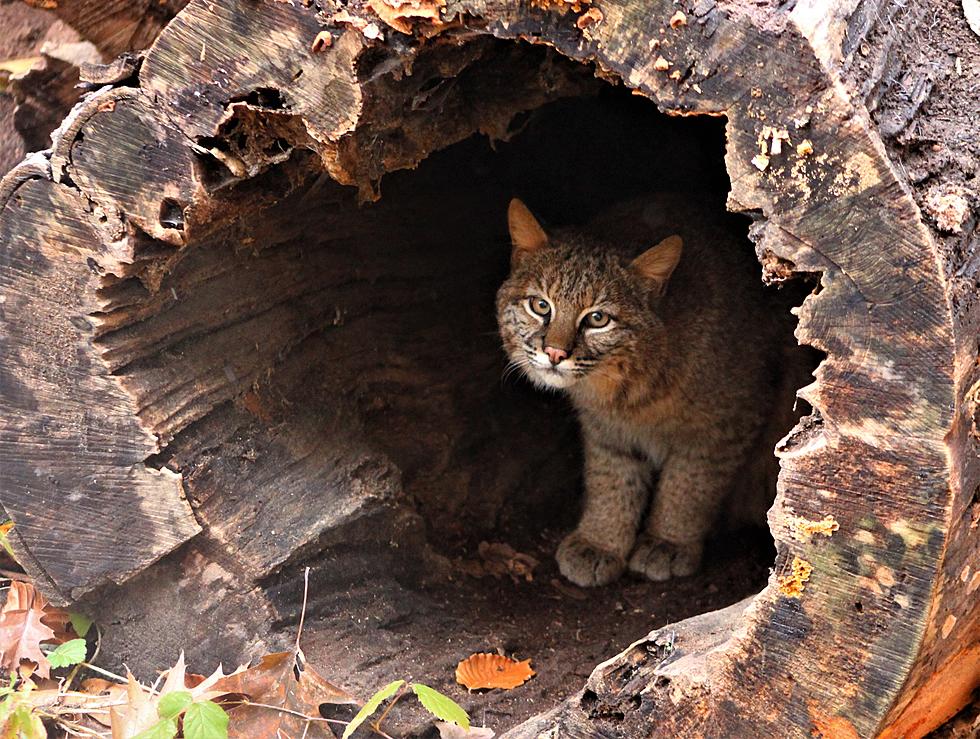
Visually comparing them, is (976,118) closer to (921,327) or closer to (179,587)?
(921,327)

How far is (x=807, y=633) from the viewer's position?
6.27ft

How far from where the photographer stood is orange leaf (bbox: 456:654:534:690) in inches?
109

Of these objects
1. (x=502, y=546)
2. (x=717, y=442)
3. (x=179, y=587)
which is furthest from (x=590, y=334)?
(x=179, y=587)

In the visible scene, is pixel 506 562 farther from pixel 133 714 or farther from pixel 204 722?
pixel 204 722

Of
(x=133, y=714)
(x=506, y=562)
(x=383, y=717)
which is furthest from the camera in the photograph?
(x=506, y=562)

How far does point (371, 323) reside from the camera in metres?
3.40

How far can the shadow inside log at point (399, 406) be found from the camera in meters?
2.67

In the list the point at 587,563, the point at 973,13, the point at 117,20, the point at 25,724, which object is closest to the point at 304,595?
the point at 25,724

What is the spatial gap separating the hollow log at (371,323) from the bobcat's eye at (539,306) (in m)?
0.60

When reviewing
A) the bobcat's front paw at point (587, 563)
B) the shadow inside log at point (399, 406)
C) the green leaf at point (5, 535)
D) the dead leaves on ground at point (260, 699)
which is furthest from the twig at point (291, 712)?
the bobcat's front paw at point (587, 563)

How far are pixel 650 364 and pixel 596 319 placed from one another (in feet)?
0.82

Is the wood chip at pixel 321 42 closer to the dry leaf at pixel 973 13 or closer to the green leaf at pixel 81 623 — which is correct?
the dry leaf at pixel 973 13

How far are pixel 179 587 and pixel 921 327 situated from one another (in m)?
1.94

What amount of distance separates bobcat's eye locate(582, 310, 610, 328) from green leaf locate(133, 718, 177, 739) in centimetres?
187
